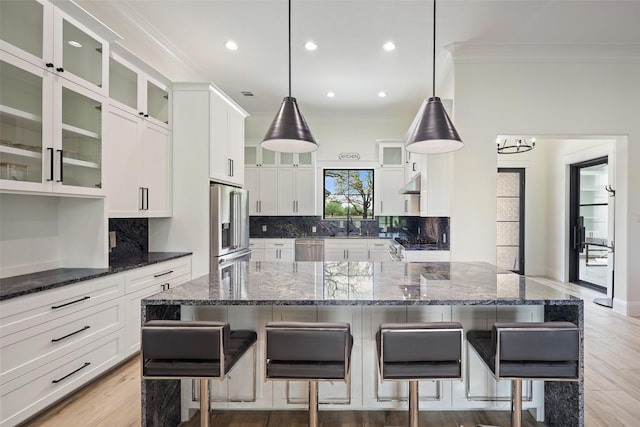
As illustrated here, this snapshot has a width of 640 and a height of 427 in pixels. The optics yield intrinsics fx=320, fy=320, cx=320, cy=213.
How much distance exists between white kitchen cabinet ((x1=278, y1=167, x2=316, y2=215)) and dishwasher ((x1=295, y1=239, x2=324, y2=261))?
0.60 metres

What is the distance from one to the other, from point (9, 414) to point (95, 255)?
1.14 meters

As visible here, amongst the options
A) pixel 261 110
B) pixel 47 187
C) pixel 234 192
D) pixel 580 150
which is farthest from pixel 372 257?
pixel 47 187

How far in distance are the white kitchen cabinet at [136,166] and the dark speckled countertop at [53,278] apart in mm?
494

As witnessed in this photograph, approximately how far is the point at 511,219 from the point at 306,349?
20.6ft

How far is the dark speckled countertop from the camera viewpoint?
6.15 ft

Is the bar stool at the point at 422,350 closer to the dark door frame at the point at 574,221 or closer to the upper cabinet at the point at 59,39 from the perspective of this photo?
the upper cabinet at the point at 59,39

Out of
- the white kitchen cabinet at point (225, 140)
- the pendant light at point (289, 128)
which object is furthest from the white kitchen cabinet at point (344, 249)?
the pendant light at point (289, 128)

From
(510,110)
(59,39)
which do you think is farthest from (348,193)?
(59,39)

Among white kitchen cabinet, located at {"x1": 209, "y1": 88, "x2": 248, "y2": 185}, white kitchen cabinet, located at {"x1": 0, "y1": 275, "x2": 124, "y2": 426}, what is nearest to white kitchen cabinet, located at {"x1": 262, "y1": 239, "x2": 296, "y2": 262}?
white kitchen cabinet, located at {"x1": 209, "y1": 88, "x2": 248, "y2": 185}

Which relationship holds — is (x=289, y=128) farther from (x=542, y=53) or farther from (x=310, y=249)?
(x=310, y=249)

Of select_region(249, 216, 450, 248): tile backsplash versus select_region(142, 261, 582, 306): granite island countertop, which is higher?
select_region(249, 216, 450, 248): tile backsplash

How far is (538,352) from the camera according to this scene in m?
1.49

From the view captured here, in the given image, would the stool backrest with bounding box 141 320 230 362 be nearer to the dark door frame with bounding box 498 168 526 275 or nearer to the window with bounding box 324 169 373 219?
the window with bounding box 324 169 373 219

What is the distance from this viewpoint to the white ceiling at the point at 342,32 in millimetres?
3000
